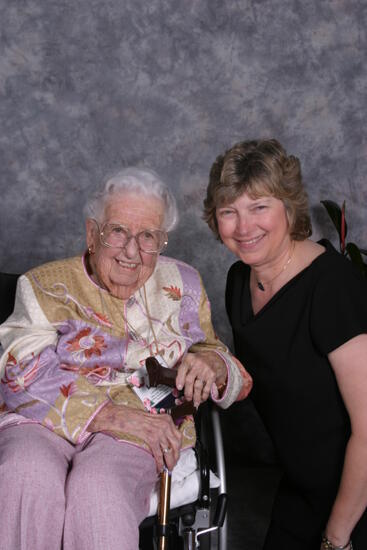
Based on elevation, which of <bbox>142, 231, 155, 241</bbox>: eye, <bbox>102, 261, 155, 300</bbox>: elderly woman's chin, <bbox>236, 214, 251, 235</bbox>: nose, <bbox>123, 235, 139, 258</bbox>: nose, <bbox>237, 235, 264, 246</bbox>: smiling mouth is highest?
<bbox>236, 214, 251, 235</bbox>: nose

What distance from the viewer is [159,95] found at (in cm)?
334

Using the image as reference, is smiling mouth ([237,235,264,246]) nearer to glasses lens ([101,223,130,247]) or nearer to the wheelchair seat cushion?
glasses lens ([101,223,130,247])

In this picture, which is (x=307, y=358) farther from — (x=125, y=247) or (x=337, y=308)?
(x=125, y=247)

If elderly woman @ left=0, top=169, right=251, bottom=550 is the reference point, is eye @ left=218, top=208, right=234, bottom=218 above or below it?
above

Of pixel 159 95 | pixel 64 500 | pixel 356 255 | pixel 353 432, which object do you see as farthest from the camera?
pixel 159 95

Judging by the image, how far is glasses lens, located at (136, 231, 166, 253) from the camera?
2.20m

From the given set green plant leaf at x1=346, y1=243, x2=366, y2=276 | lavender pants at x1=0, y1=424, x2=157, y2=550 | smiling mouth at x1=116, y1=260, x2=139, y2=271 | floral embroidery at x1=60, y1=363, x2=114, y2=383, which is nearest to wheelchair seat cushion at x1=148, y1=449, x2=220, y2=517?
lavender pants at x1=0, y1=424, x2=157, y2=550

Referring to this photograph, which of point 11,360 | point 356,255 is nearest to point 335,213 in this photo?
point 356,255

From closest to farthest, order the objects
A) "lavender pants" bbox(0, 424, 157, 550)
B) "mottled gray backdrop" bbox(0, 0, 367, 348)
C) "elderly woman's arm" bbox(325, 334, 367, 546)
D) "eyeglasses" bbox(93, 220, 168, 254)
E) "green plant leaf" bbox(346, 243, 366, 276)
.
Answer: "lavender pants" bbox(0, 424, 157, 550)
"elderly woman's arm" bbox(325, 334, 367, 546)
"eyeglasses" bbox(93, 220, 168, 254)
"green plant leaf" bbox(346, 243, 366, 276)
"mottled gray backdrop" bbox(0, 0, 367, 348)

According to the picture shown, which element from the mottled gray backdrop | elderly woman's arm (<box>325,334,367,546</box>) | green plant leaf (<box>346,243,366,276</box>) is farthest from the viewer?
the mottled gray backdrop

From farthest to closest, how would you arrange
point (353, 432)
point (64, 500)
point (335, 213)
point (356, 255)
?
point (335, 213)
point (356, 255)
point (353, 432)
point (64, 500)

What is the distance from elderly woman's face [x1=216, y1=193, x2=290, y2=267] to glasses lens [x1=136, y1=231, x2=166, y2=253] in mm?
186

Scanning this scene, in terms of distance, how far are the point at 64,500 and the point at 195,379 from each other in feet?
1.62

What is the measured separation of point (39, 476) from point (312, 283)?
35.7 inches
